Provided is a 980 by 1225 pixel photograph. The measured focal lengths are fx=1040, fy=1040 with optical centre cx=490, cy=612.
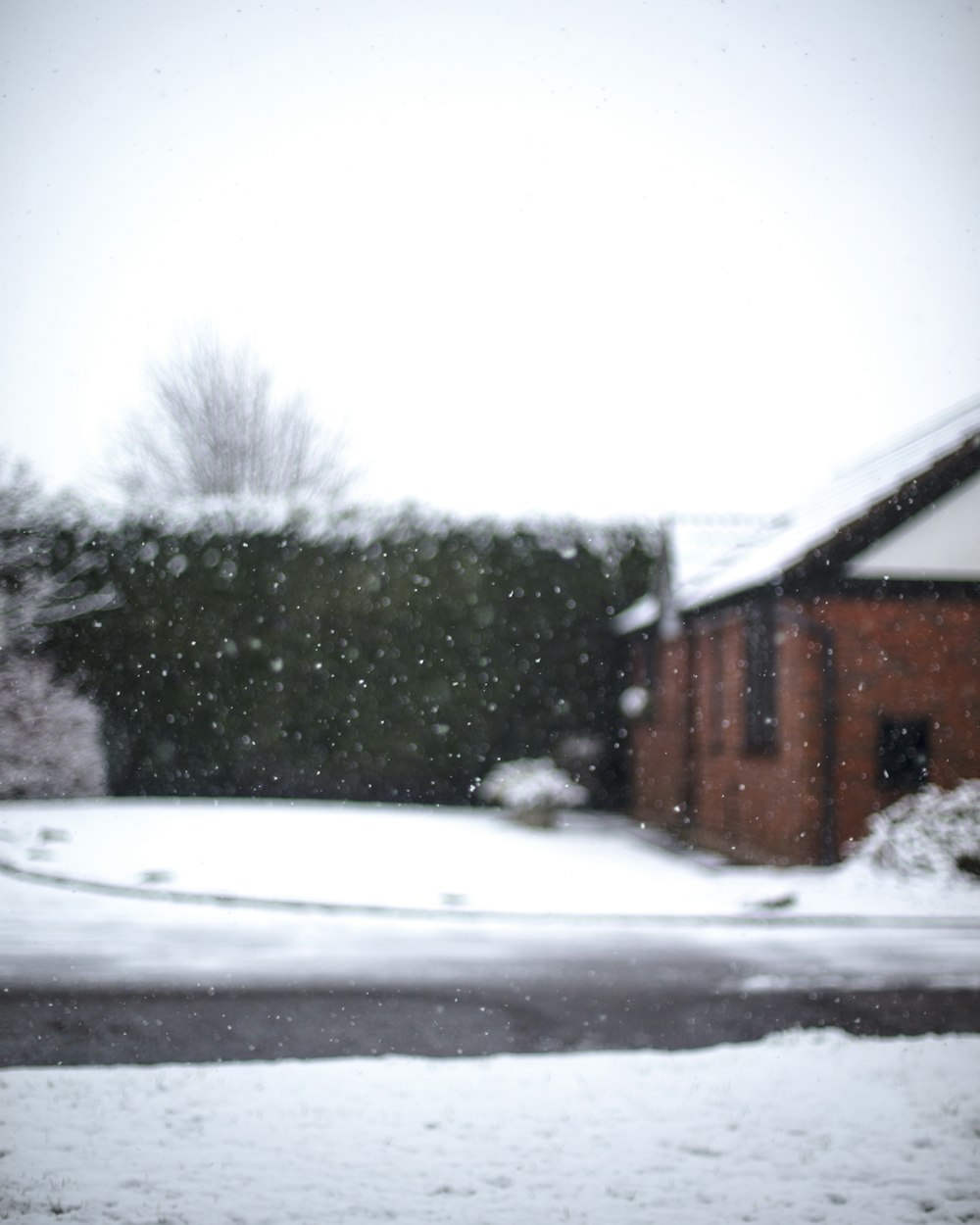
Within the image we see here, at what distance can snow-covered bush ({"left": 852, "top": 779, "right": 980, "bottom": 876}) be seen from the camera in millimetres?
9531

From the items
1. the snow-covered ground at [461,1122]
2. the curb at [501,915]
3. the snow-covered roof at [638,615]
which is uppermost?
the snow-covered roof at [638,615]

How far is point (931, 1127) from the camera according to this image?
4289 mm

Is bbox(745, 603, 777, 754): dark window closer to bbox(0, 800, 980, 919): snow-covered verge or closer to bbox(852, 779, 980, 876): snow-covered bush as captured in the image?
bbox(0, 800, 980, 919): snow-covered verge

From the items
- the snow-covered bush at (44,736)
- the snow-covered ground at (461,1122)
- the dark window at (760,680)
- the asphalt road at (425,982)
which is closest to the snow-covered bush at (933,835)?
the asphalt road at (425,982)

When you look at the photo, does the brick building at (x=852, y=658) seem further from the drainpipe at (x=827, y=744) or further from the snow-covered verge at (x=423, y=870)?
the snow-covered verge at (x=423, y=870)

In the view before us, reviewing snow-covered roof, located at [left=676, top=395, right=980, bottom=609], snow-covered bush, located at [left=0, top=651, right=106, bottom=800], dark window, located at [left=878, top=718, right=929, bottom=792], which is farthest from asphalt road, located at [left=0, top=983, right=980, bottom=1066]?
snow-covered roof, located at [left=676, top=395, right=980, bottom=609]

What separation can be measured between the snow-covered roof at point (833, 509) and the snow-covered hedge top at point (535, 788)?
10.3 ft

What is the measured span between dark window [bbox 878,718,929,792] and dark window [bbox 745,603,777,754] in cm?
130

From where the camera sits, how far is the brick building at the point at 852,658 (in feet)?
33.3

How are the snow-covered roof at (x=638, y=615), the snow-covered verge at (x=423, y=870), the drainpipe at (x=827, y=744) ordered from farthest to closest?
1. the snow-covered roof at (x=638, y=615)
2. the drainpipe at (x=827, y=744)
3. the snow-covered verge at (x=423, y=870)

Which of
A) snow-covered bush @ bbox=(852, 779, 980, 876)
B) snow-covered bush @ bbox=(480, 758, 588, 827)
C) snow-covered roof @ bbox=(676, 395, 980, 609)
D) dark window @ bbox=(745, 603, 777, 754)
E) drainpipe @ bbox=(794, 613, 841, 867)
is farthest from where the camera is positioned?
snow-covered bush @ bbox=(480, 758, 588, 827)

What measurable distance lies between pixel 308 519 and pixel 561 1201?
14.7 metres

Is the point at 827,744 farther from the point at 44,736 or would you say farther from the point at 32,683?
the point at 32,683

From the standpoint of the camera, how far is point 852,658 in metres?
11.3
